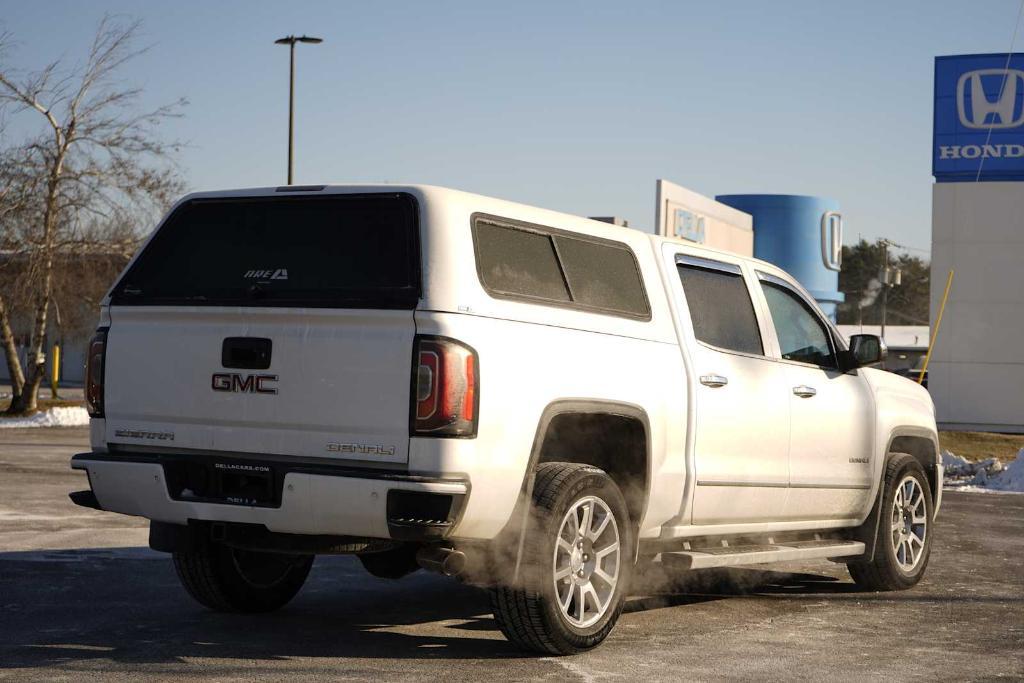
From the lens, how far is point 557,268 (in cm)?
670

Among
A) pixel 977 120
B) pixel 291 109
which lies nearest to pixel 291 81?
pixel 291 109

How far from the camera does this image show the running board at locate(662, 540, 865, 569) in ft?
23.7

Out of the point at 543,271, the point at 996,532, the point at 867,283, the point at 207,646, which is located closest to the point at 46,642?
the point at 207,646

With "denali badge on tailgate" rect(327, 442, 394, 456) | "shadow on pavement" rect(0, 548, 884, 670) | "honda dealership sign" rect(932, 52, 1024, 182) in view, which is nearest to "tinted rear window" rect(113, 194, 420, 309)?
"denali badge on tailgate" rect(327, 442, 394, 456)

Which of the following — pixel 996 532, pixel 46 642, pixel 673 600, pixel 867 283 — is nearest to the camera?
pixel 46 642

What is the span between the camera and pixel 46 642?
21.0 feet

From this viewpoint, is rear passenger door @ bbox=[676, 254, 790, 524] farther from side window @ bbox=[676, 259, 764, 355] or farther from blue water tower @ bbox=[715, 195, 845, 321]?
blue water tower @ bbox=[715, 195, 845, 321]

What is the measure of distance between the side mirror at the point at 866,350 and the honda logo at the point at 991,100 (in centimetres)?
2705

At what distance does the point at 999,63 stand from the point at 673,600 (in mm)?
28455

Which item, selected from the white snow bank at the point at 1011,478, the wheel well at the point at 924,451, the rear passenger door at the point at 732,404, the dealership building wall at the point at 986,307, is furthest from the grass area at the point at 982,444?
Answer: the rear passenger door at the point at 732,404

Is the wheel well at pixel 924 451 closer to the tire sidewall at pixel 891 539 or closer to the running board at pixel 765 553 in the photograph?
the tire sidewall at pixel 891 539

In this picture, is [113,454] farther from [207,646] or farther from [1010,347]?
[1010,347]

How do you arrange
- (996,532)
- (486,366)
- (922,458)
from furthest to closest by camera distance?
(996,532) → (922,458) → (486,366)

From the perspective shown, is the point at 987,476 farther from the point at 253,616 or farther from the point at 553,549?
the point at 553,549
